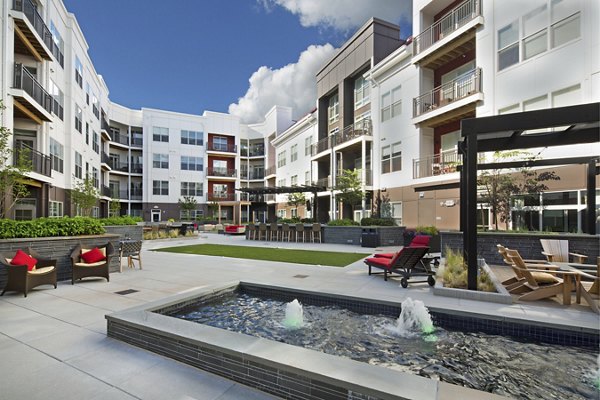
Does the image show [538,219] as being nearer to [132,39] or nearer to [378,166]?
[378,166]

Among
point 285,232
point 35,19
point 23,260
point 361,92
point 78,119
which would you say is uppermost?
point 35,19

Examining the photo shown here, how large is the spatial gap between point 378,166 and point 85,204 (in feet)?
64.9

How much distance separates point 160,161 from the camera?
4359 cm

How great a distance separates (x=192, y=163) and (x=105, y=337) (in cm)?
4351

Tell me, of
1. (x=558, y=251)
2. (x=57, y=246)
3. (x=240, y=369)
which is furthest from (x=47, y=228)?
(x=558, y=251)

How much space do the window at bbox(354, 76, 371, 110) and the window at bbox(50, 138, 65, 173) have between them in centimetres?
2130

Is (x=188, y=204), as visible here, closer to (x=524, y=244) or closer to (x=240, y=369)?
(x=524, y=244)

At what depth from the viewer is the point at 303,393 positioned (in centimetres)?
282

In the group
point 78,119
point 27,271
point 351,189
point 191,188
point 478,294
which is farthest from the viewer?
point 191,188

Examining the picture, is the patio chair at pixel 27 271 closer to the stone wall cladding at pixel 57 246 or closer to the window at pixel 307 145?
the stone wall cladding at pixel 57 246

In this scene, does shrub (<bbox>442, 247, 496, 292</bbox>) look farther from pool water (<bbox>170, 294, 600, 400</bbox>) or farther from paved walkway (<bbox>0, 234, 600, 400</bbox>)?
pool water (<bbox>170, 294, 600, 400</bbox>)

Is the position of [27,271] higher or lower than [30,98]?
lower

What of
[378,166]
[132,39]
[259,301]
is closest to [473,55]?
[378,166]

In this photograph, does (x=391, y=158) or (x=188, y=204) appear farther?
(x=188, y=204)
